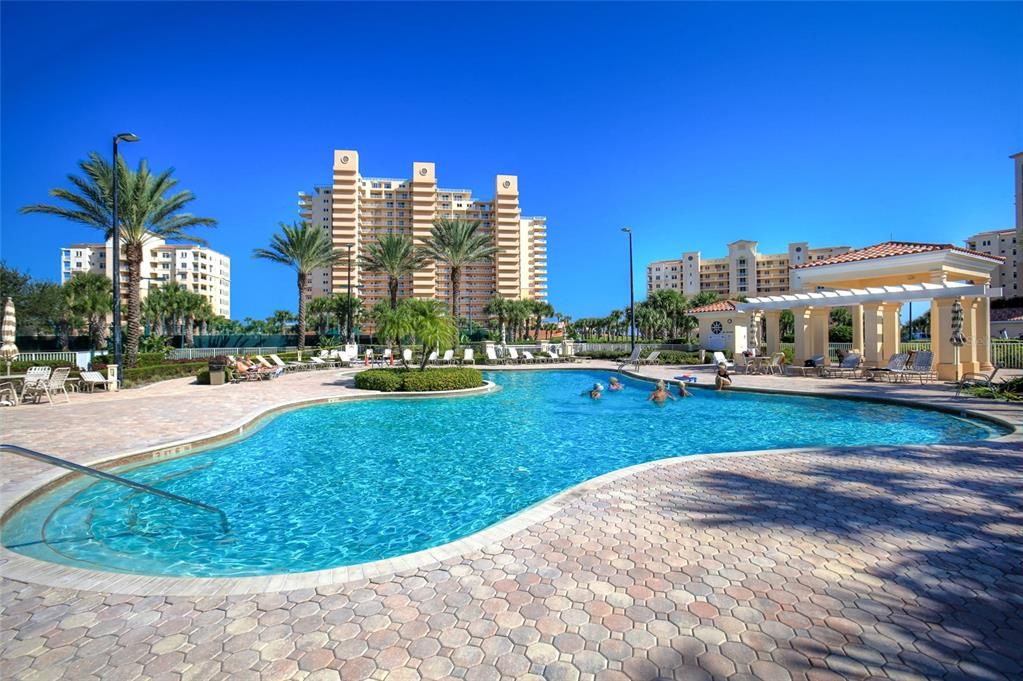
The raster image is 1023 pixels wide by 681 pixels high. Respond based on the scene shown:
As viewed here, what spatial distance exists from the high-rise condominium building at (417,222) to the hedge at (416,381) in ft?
254

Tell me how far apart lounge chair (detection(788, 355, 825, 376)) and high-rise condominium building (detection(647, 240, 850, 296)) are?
294ft

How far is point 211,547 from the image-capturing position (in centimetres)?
464

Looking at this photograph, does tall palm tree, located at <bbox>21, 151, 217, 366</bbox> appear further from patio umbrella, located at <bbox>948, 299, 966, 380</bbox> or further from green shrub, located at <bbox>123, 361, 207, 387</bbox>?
patio umbrella, located at <bbox>948, 299, 966, 380</bbox>

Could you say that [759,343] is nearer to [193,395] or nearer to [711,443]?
[711,443]

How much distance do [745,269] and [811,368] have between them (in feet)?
340

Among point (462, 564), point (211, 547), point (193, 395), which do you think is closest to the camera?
point (462, 564)

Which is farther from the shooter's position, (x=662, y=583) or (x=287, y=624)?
(x=662, y=583)

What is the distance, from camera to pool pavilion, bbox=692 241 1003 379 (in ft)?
53.8

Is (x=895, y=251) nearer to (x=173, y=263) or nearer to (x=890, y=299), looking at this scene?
(x=890, y=299)

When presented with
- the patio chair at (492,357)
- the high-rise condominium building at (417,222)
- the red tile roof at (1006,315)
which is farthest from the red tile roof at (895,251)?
the high-rise condominium building at (417,222)

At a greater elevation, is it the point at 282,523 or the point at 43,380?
the point at 43,380

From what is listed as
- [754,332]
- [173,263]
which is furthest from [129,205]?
[173,263]

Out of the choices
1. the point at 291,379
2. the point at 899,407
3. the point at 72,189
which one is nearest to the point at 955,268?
the point at 899,407

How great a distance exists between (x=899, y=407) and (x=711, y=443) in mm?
6808
